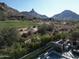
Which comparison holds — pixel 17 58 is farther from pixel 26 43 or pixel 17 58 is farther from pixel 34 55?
pixel 26 43

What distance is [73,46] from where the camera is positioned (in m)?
19.4

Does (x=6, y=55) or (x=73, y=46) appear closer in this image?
(x=6, y=55)

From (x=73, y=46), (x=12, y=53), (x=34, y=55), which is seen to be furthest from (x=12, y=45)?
(x=73, y=46)

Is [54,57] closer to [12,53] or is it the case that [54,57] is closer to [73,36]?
[12,53]

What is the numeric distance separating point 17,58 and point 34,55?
143cm

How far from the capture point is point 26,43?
67.4 ft

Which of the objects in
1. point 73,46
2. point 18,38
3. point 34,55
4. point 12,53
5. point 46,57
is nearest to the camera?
point 46,57

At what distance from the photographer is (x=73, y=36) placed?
880 inches

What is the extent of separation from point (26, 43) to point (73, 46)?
4575mm

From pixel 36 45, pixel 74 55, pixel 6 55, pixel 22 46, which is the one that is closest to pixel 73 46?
pixel 74 55

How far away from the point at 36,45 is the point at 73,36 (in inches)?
179

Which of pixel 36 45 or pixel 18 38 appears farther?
pixel 18 38

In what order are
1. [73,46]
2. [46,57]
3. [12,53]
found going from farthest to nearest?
[73,46]
[12,53]
[46,57]

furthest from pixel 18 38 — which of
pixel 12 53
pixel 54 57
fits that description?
pixel 54 57
